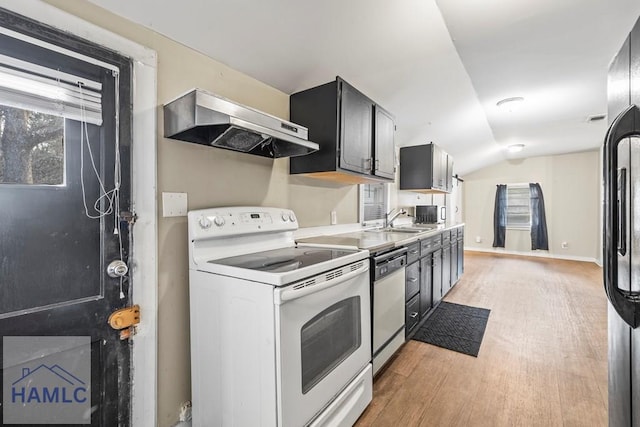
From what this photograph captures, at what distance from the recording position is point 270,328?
111 centimetres

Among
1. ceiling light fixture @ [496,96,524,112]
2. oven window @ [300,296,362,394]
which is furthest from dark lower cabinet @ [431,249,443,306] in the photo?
ceiling light fixture @ [496,96,524,112]

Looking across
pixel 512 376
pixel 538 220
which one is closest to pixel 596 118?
pixel 538 220

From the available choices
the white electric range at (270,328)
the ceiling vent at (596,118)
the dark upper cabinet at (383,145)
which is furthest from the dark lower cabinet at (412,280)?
the ceiling vent at (596,118)

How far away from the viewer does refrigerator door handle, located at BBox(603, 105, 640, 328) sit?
2.61ft

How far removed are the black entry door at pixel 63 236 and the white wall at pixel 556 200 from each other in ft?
26.2

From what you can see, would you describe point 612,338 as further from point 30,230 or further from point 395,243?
point 30,230

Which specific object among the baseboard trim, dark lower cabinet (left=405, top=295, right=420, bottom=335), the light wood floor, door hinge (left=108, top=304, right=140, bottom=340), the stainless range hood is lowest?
the light wood floor

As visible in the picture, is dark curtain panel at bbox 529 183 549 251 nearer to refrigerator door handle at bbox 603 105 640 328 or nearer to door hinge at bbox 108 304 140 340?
refrigerator door handle at bbox 603 105 640 328

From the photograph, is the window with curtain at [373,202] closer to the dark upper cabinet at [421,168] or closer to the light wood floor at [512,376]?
the dark upper cabinet at [421,168]

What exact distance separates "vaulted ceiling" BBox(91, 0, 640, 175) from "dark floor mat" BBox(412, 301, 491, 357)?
7.41 ft

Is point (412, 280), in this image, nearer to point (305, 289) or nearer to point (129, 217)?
point (305, 289)

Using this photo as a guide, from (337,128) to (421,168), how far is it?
93.5 inches

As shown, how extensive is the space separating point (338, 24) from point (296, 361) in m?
1.82

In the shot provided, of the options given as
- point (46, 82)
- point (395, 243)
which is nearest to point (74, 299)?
point (46, 82)
